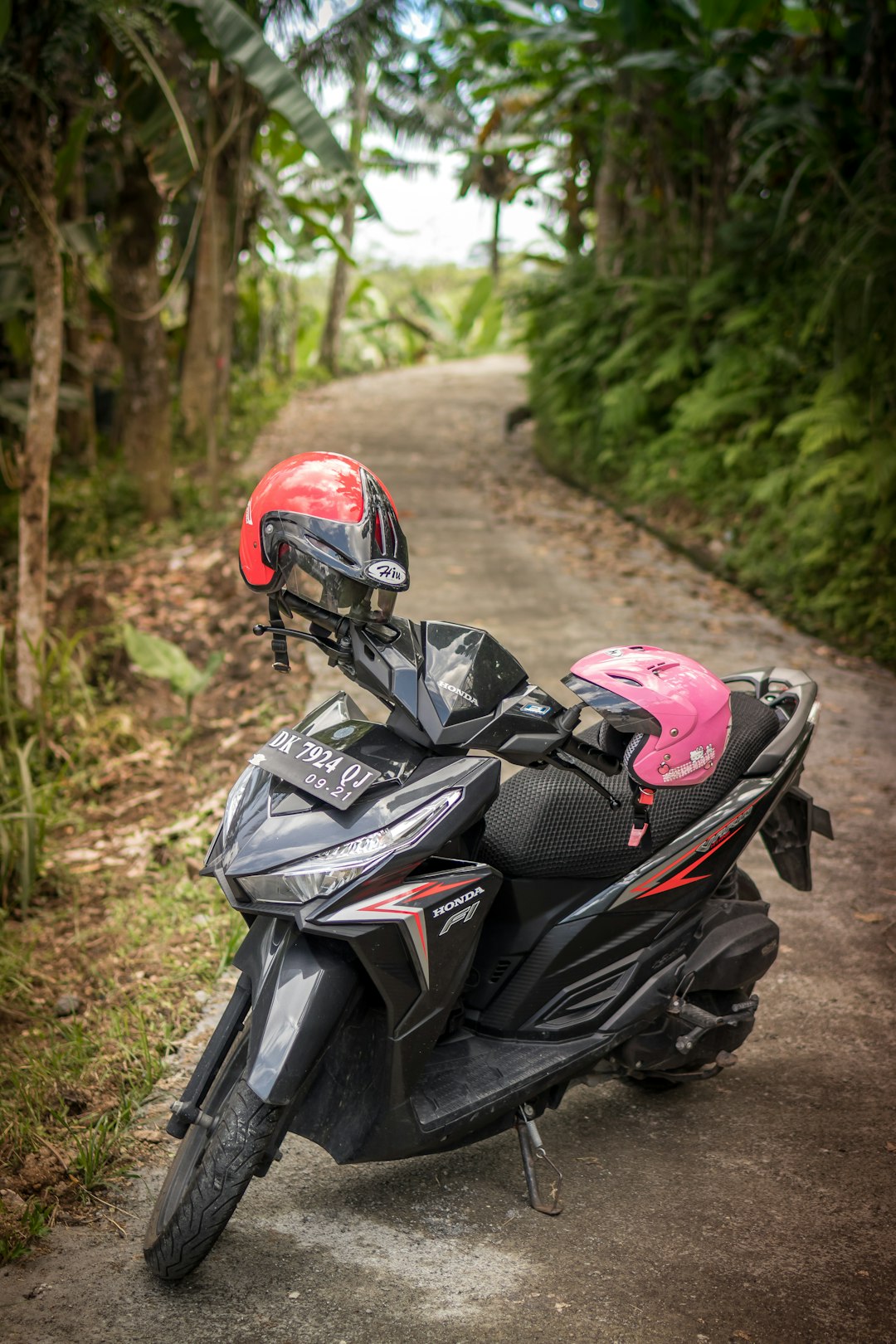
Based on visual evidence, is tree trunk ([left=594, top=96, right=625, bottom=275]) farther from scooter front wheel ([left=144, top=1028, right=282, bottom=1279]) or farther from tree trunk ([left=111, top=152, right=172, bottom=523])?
scooter front wheel ([left=144, top=1028, right=282, bottom=1279])

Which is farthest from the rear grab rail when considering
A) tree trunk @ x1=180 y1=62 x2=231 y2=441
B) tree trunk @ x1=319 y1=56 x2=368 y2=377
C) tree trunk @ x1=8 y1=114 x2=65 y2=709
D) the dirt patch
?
tree trunk @ x1=319 y1=56 x2=368 y2=377

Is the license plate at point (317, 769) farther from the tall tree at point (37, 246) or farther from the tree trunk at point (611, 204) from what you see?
the tree trunk at point (611, 204)

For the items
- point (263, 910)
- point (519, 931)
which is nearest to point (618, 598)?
point (519, 931)

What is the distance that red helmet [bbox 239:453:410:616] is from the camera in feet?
6.79

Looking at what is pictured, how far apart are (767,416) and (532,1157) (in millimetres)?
6894

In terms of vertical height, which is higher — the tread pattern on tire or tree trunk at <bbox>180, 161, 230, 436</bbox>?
tree trunk at <bbox>180, 161, 230, 436</bbox>

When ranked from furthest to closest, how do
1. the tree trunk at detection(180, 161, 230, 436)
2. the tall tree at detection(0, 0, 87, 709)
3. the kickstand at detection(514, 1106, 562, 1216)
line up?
1. the tree trunk at detection(180, 161, 230, 436)
2. the tall tree at detection(0, 0, 87, 709)
3. the kickstand at detection(514, 1106, 562, 1216)

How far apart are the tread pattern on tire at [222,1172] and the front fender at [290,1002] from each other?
6cm

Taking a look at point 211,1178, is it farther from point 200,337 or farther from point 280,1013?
point 200,337

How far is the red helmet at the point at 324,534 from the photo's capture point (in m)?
2.07

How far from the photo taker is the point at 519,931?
104 inches

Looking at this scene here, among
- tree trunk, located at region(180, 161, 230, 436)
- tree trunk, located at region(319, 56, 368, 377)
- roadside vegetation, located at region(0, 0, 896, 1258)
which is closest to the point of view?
roadside vegetation, located at region(0, 0, 896, 1258)

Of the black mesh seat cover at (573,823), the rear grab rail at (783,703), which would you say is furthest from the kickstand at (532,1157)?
the rear grab rail at (783,703)

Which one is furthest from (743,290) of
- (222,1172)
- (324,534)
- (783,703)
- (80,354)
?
(222,1172)
